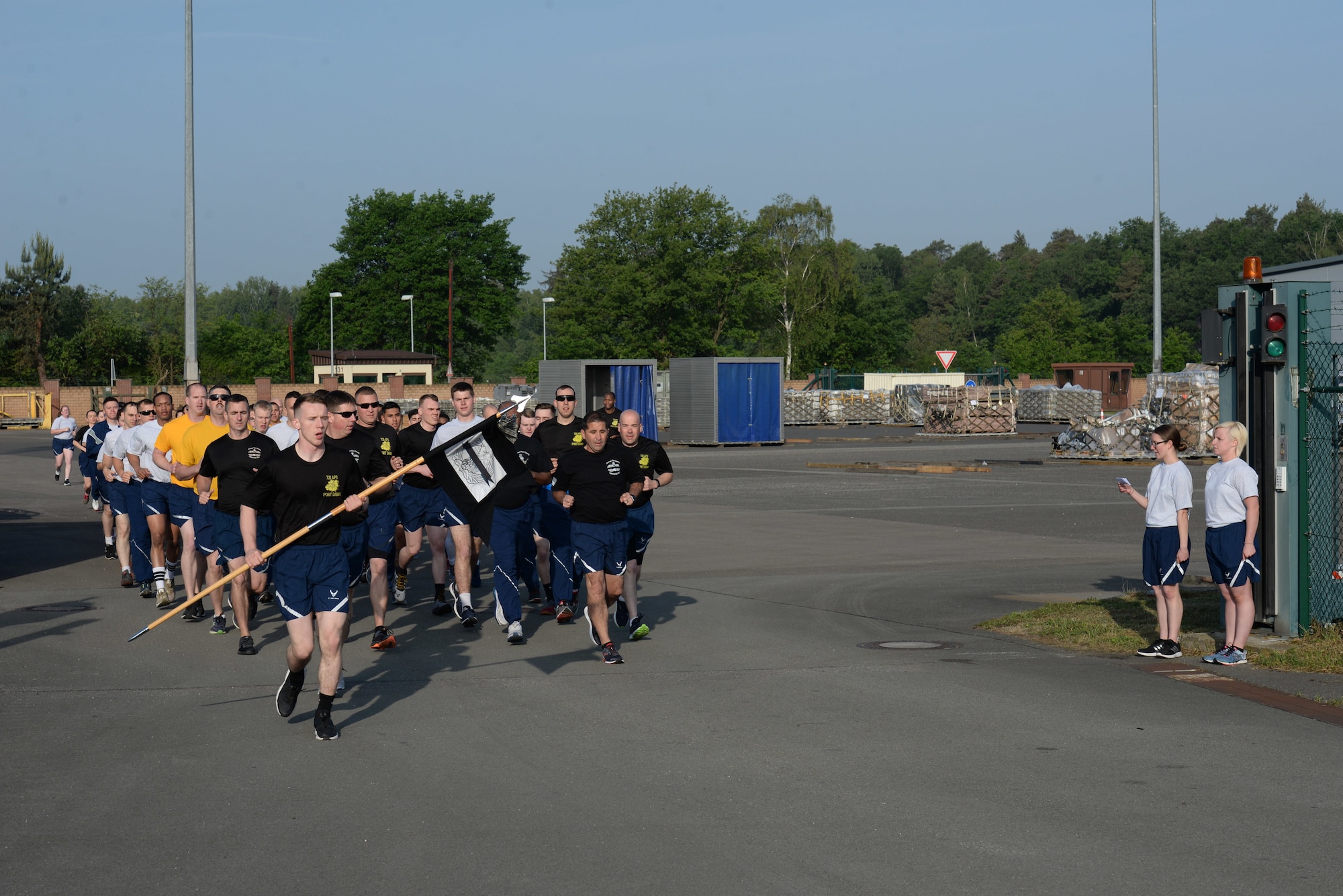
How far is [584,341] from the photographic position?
82125mm

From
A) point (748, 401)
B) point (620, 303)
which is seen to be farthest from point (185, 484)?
point (620, 303)

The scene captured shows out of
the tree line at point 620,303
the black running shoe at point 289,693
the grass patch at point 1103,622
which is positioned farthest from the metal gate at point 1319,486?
the tree line at point 620,303

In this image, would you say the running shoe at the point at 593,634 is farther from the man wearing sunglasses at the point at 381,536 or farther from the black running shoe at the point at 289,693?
the black running shoe at the point at 289,693

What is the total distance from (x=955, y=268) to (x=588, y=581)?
471ft

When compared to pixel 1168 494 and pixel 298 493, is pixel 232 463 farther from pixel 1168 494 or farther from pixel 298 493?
pixel 1168 494

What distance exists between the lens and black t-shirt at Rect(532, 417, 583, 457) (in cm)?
1228

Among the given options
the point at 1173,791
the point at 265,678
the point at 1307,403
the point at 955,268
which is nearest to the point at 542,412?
the point at 265,678

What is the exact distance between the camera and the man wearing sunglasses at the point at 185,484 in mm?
11531

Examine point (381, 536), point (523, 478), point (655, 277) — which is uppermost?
point (655, 277)

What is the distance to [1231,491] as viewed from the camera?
9.57 meters

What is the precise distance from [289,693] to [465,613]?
3.63 meters

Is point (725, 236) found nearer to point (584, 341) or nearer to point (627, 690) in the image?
point (584, 341)

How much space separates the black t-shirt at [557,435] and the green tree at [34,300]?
83.6 m

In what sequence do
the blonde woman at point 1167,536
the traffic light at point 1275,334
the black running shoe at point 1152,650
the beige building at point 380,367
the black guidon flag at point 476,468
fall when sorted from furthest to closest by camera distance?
the beige building at point 380,367, the traffic light at point 1275,334, the black running shoe at point 1152,650, the blonde woman at point 1167,536, the black guidon flag at point 476,468
